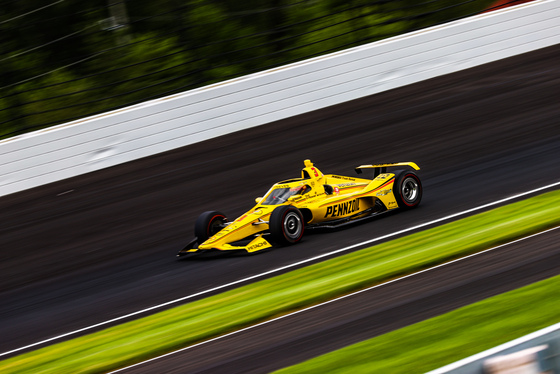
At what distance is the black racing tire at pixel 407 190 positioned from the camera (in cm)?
1065

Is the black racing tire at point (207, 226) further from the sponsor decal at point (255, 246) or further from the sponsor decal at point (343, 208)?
the sponsor decal at point (343, 208)

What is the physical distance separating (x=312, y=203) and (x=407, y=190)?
4.85 feet

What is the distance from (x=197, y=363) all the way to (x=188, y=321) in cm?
118

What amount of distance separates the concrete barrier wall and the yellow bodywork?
539 centimetres

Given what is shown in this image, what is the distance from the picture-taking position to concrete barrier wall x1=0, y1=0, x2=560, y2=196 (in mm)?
14453

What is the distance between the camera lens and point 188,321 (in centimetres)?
738

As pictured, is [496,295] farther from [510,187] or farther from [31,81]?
[31,81]

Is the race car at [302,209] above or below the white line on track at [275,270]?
above

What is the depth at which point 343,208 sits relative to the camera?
34.3ft

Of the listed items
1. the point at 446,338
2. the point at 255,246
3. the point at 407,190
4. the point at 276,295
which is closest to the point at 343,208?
the point at 407,190

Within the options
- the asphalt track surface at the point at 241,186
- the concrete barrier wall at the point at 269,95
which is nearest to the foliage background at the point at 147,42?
the concrete barrier wall at the point at 269,95

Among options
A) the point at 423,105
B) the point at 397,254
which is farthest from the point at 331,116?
the point at 397,254

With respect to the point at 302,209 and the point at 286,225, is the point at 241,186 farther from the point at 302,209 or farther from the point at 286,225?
the point at 286,225

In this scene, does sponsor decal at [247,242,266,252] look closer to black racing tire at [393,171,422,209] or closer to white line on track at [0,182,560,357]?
white line on track at [0,182,560,357]
